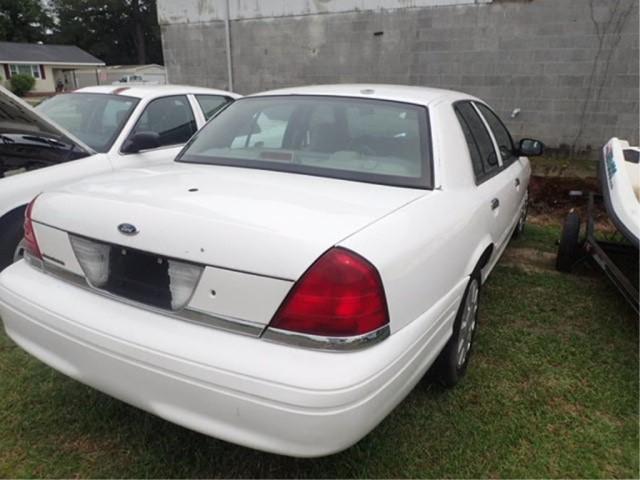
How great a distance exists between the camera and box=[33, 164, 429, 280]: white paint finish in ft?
5.51

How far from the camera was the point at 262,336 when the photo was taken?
1701mm

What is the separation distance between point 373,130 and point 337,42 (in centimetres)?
814

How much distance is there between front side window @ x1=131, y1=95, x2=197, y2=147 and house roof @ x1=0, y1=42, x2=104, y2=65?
1864 inches

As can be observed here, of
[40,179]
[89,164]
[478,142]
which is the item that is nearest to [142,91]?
[89,164]

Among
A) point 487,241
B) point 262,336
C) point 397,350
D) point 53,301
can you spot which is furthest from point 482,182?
point 53,301

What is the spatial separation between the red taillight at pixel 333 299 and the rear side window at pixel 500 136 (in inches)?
99.2

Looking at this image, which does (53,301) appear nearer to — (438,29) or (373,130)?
(373,130)

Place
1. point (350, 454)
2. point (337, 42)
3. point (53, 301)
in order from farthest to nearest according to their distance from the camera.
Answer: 1. point (337, 42)
2. point (350, 454)
3. point (53, 301)

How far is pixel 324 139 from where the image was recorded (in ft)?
9.11

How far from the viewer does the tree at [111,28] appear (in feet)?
202

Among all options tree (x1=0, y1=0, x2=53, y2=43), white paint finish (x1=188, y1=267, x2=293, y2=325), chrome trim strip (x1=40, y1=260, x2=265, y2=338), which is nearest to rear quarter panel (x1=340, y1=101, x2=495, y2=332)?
white paint finish (x1=188, y1=267, x2=293, y2=325)

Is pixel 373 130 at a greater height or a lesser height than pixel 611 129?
greater

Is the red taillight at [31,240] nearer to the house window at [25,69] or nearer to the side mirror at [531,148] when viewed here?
the side mirror at [531,148]

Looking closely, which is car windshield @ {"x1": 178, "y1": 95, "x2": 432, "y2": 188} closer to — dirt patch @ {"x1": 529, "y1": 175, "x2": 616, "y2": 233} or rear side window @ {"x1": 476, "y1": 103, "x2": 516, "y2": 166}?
rear side window @ {"x1": 476, "y1": 103, "x2": 516, "y2": 166}
